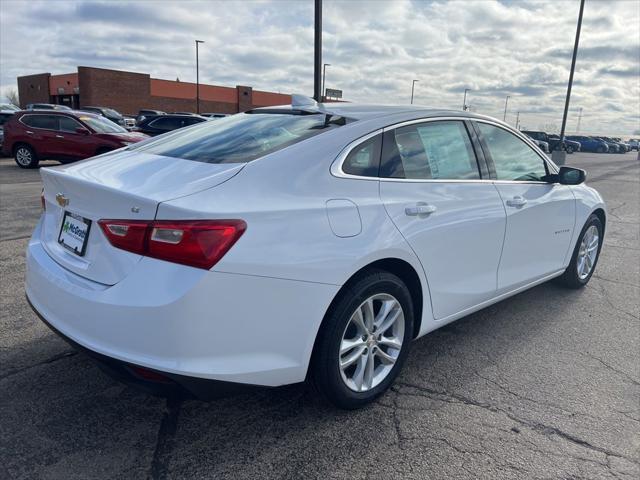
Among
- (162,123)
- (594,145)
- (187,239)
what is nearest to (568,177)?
(187,239)

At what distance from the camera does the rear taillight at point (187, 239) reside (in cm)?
218

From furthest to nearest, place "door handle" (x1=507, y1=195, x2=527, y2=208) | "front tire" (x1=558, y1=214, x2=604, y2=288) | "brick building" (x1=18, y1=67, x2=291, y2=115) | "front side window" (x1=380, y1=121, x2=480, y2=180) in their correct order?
"brick building" (x1=18, y1=67, x2=291, y2=115)
"front tire" (x1=558, y1=214, x2=604, y2=288)
"door handle" (x1=507, y1=195, x2=527, y2=208)
"front side window" (x1=380, y1=121, x2=480, y2=180)

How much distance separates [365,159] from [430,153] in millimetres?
619

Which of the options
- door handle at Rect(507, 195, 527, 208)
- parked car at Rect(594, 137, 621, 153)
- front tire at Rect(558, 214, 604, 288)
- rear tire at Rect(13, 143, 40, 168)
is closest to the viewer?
door handle at Rect(507, 195, 527, 208)

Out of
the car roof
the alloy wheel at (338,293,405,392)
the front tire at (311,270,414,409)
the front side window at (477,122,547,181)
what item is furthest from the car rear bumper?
the front side window at (477,122,547,181)

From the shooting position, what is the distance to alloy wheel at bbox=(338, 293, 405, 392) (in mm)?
2809

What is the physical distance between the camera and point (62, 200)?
273 cm

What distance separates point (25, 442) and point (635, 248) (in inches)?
304

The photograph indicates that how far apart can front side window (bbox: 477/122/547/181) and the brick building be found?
54.4 metres

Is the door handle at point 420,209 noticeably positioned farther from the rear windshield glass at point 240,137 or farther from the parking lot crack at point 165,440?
the parking lot crack at point 165,440

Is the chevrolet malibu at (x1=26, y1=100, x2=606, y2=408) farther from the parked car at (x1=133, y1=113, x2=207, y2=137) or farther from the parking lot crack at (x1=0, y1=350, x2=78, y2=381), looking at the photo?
the parked car at (x1=133, y1=113, x2=207, y2=137)

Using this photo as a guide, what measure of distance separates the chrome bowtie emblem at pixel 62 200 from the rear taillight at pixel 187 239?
0.65 meters

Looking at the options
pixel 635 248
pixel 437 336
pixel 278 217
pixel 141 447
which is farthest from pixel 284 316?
pixel 635 248

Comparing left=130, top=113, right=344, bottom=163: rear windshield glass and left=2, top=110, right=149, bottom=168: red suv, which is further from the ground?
left=130, top=113, right=344, bottom=163: rear windshield glass
